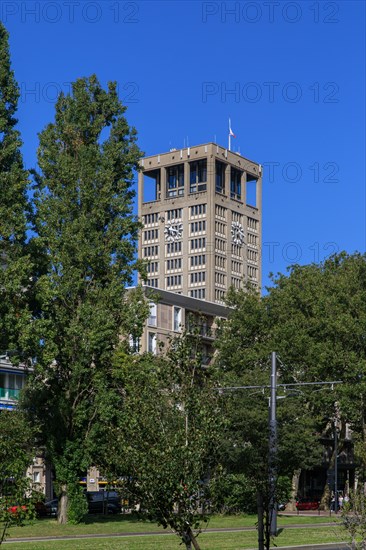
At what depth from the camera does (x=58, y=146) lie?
52.4m

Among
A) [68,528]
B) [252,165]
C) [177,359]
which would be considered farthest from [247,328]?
[252,165]

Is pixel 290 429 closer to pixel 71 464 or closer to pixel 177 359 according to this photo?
pixel 71 464

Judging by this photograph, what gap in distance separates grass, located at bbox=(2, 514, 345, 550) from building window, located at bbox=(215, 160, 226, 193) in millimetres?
127319

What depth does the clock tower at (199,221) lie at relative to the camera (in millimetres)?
178625

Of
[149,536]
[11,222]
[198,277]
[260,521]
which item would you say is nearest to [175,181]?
[198,277]

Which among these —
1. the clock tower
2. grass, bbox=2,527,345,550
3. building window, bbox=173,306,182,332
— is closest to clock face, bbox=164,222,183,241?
the clock tower

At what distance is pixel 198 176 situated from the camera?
180125 mm

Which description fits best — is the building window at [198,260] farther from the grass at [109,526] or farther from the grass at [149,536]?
the grass at [149,536]

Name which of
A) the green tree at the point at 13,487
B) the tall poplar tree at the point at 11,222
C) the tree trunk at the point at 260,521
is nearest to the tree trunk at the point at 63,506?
the tall poplar tree at the point at 11,222

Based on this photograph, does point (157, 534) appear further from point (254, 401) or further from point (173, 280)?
point (173, 280)

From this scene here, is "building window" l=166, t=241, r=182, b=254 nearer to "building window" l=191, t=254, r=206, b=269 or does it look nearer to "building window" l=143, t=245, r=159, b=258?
"building window" l=143, t=245, r=159, b=258

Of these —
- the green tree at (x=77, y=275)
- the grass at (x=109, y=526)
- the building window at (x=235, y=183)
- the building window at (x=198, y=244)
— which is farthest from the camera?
the building window at (x=235, y=183)

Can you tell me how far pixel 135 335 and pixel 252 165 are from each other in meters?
145

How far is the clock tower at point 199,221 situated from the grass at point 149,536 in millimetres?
122499
